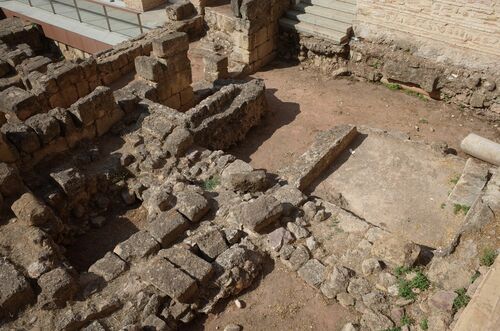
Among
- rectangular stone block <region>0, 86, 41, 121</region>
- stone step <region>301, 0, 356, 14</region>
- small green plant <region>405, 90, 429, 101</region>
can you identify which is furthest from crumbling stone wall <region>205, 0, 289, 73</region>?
rectangular stone block <region>0, 86, 41, 121</region>

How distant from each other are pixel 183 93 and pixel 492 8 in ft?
23.8

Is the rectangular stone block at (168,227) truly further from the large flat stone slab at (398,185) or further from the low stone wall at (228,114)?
the large flat stone slab at (398,185)

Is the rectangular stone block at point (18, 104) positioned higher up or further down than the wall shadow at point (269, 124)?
higher up

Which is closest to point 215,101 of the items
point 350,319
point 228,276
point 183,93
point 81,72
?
point 183,93

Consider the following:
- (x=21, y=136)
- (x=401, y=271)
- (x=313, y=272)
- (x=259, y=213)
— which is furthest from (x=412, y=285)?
(x=21, y=136)

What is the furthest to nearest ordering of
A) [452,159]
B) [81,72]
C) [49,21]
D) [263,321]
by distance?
[49,21] < [81,72] < [452,159] < [263,321]

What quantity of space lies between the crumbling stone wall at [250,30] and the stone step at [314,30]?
1.21 ft

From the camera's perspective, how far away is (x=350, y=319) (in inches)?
227

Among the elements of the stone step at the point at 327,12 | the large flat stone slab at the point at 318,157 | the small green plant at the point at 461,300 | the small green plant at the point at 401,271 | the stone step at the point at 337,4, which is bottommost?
the large flat stone slab at the point at 318,157

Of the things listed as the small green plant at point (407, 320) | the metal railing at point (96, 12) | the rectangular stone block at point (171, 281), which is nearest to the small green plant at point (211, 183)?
the rectangular stone block at point (171, 281)

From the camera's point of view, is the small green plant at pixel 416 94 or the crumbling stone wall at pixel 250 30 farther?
the crumbling stone wall at pixel 250 30

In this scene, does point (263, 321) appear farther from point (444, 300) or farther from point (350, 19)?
point (350, 19)

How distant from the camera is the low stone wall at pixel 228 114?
9453 mm

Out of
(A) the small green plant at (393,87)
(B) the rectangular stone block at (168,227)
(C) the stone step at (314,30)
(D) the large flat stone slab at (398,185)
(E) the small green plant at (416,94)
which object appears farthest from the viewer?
(C) the stone step at (314,30)
